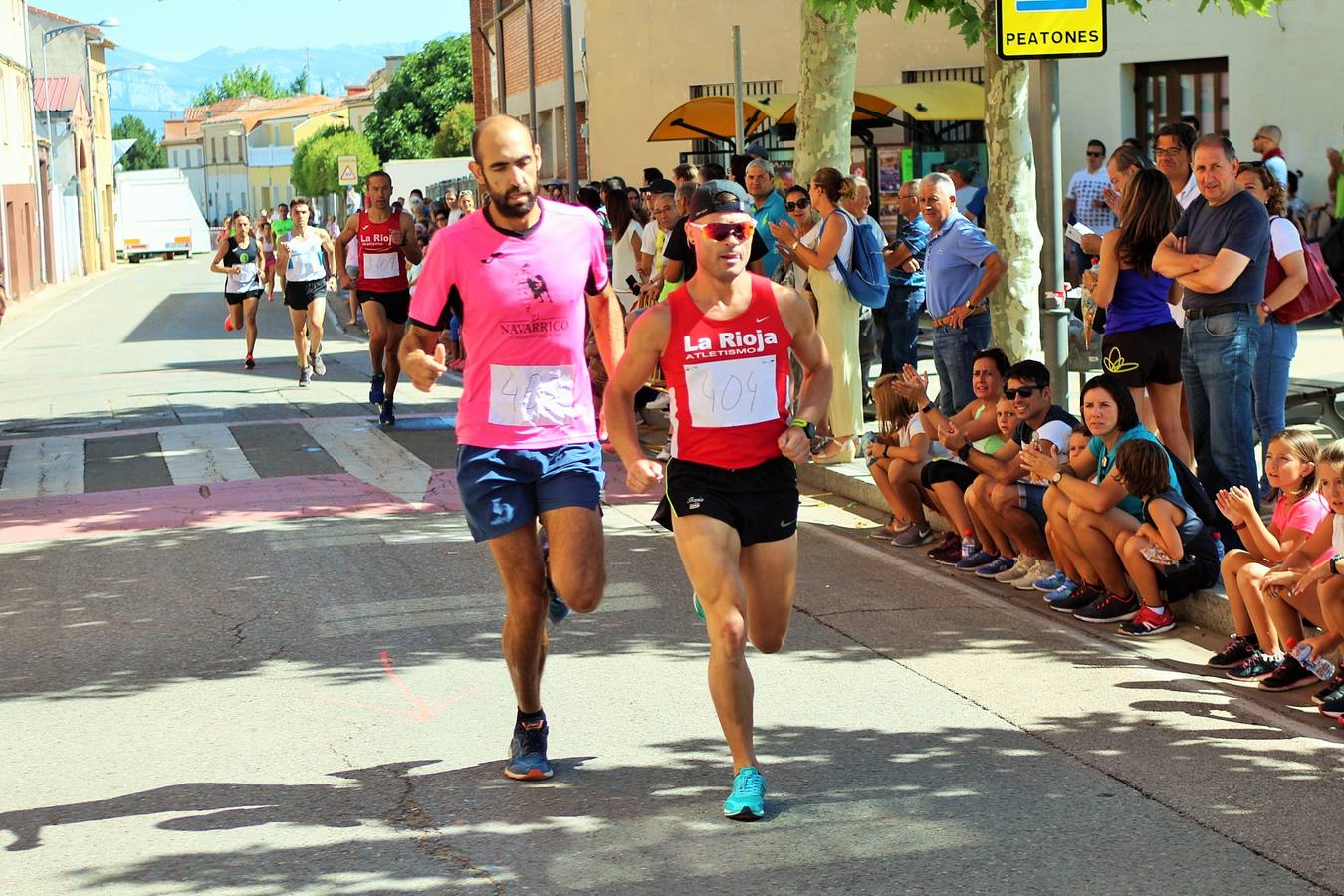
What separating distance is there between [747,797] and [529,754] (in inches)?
34.1

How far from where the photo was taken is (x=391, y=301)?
1573cm

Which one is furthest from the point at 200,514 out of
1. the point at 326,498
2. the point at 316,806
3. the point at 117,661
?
the point at 316,806

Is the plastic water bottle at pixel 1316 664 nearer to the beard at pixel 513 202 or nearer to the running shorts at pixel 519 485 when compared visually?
the running shorts at pixel 519 485

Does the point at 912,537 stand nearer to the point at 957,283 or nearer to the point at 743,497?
the point at 957,283

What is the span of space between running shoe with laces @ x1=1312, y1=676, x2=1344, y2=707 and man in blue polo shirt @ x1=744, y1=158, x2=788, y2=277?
6533mm

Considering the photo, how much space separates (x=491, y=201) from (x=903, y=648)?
2.81 metres

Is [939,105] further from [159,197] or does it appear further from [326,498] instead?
[159,197]

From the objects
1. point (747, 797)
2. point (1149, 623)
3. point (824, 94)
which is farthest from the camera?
point (824, 94)

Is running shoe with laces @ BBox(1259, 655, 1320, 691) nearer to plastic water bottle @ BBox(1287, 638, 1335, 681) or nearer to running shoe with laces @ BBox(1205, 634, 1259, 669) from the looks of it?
plastic water bottle @ BBox(1287, 638, 1335, 681)

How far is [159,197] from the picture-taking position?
253 feet

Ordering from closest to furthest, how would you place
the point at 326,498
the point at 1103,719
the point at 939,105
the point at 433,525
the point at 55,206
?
the point at 1103,719, the point at 433,525, the point at 326,498, the point at 939,105, the point at 55,206

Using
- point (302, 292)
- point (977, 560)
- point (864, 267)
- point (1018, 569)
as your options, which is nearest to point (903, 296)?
point (864, 267)

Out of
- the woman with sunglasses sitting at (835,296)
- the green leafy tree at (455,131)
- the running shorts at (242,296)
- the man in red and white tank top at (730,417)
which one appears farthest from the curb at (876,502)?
the green leafy tree at (455,131)

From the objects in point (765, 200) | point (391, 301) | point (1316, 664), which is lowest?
point (1316, 664)
